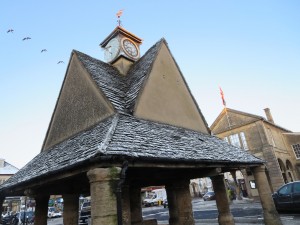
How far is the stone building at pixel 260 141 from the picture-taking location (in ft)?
78.2

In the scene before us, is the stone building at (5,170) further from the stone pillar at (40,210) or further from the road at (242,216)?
the stone pillar at (40,210)

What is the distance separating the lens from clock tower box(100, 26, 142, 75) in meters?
10.6

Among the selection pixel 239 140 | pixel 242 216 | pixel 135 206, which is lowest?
pixel 242 216

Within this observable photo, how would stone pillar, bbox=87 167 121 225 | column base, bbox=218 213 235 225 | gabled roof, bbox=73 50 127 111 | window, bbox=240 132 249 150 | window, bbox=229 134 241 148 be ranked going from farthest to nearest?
1. window, bbox=229 134 241 148
2. window, bbox=240 132 249 150
3. column base, bbox=218 213 235 225
4. gabled roof, bbox=73 50 127 111
5. stone pillar, bbox=87 167 121 225

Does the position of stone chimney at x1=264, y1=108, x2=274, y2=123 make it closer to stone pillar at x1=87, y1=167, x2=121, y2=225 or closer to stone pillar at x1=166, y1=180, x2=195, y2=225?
stone pillar at x1=166, y1=180, x2=195, y2=225

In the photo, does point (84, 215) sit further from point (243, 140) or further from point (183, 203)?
point (243, 140)

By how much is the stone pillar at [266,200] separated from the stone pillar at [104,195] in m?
6.54

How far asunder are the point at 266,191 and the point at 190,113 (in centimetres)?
391

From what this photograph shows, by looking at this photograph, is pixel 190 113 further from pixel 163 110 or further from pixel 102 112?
pixel 102 112

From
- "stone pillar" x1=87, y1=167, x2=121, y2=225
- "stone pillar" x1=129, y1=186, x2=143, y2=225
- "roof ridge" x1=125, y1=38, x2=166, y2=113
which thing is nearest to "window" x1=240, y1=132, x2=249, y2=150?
"stone pillar" x1=129, y1=186, x2=143, y2=225

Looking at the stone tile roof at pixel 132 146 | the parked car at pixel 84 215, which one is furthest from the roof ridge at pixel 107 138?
the parked car at pixel 84 215

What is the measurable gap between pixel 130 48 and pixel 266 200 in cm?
→ 870

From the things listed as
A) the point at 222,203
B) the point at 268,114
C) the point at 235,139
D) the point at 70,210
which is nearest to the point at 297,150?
the point at 268,114

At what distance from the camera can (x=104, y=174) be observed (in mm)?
3748
